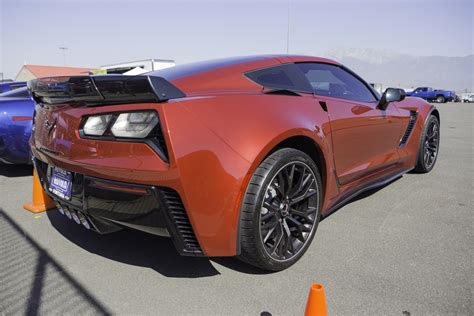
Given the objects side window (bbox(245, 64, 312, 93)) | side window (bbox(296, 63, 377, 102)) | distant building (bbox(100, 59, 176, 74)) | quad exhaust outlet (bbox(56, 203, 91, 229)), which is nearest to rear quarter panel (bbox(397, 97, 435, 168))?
side window (bbox(296, 63, 377, 102))

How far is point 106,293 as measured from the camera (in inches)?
84.7

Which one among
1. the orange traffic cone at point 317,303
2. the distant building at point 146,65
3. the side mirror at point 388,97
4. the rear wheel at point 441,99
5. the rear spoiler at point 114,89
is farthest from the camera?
the rear wheel at point 441,99

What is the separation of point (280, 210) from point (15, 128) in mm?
3739

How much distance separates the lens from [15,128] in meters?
4.56

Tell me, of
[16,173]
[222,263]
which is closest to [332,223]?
[222,263]

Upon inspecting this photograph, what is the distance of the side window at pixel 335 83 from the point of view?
2967 millimetres

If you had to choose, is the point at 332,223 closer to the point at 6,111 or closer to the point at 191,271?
the point at 191,271

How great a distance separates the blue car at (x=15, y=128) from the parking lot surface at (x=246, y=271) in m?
1.36

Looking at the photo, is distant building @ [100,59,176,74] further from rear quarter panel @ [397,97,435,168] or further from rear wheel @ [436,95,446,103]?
rear wheel @ [436,95,446,103]

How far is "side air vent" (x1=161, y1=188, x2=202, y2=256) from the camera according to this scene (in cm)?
190

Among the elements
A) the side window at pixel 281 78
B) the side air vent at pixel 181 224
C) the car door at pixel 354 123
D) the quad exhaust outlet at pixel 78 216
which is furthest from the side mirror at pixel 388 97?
the quad exhaust outlet at pixel 78 216

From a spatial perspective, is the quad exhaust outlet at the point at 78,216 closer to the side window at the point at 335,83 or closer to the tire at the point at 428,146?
the side window at the point at 335,83

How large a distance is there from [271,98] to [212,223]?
880 mm

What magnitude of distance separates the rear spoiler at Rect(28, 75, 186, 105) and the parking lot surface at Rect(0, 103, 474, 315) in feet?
3.57
